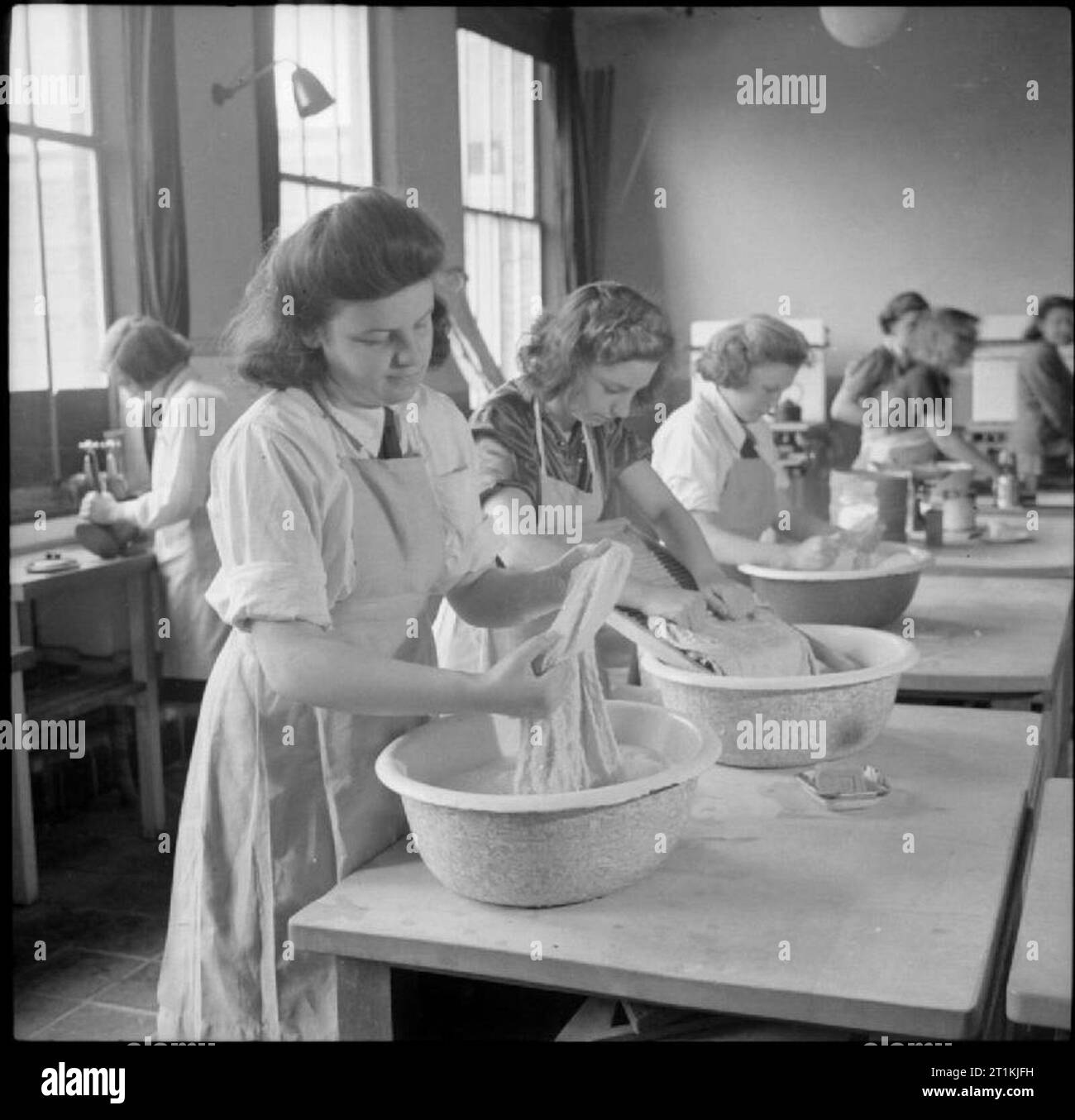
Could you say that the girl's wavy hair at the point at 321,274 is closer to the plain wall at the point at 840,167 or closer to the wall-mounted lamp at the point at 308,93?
the wall-mounted lamp at the point at 308,93

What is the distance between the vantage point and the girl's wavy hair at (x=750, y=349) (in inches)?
109

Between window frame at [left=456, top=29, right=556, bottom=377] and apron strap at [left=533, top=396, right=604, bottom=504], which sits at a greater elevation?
window frame at [left=456, top=29, right=556, bottom=377]

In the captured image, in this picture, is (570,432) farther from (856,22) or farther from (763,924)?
(856,22)

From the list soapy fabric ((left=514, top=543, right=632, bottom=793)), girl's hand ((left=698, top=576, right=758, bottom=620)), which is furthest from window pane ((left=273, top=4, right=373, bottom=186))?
A: soapy fabric ((left=514, top=543, right=632, bottom=793))

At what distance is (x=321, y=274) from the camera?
1297 mm

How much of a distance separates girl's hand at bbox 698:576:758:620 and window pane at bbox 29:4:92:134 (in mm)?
2832

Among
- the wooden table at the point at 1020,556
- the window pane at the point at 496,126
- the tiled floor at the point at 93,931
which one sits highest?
the window pane at the point at 496,126

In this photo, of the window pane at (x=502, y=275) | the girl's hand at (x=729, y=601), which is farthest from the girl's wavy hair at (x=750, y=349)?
the window pane at (x=502, y=275)

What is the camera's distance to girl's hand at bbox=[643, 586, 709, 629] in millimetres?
1639

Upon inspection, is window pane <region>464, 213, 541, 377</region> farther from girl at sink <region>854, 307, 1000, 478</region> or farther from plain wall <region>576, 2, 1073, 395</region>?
girl at sink <region>854, 307, 1000, 478</region>

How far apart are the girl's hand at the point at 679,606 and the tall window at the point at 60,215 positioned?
8.67ft

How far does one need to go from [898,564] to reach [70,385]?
2733mm
